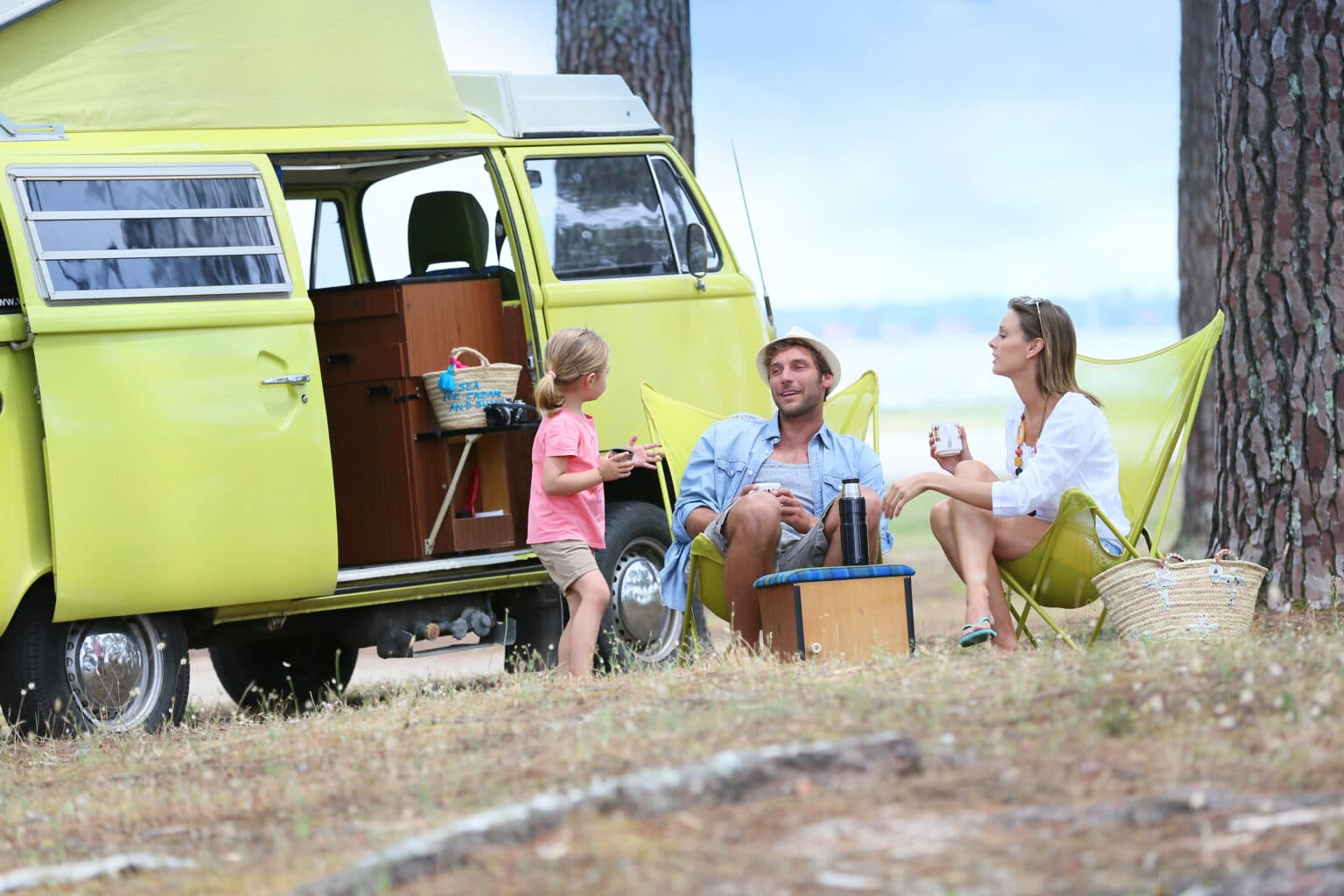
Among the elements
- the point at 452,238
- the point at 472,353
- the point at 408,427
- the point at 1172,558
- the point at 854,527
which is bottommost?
the point at 1172,558

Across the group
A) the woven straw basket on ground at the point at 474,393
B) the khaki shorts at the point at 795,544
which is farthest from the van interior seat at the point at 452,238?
the khaki shorts at the point at 795,544

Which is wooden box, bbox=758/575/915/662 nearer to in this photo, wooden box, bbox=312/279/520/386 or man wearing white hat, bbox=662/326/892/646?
man wearing white hat, bbox=662/326/892/646

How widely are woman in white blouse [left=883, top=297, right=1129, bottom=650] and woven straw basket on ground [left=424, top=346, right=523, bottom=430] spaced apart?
1.77 m

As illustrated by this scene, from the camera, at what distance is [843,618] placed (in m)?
5.47

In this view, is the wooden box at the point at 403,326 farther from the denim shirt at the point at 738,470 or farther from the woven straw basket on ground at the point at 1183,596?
the woven straw basket on ground at the point at 1183,596

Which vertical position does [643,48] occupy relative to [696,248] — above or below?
above

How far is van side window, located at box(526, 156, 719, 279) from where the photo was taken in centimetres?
725

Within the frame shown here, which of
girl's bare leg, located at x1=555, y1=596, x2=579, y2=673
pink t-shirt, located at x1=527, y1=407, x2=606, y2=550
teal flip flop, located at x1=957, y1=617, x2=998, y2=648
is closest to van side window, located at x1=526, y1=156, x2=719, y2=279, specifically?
pink t-shirt, located at x1=527, y1=407, x2=606, y2=550

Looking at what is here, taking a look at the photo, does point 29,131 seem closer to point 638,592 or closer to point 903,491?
point 638,592

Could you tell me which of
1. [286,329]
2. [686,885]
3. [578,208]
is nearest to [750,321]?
[578,208]

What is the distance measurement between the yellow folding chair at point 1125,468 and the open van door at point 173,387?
2.54m

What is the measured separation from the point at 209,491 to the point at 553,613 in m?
1.81

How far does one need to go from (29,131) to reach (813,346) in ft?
9.44

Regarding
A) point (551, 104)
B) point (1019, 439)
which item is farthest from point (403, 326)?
point (1019, 439)
